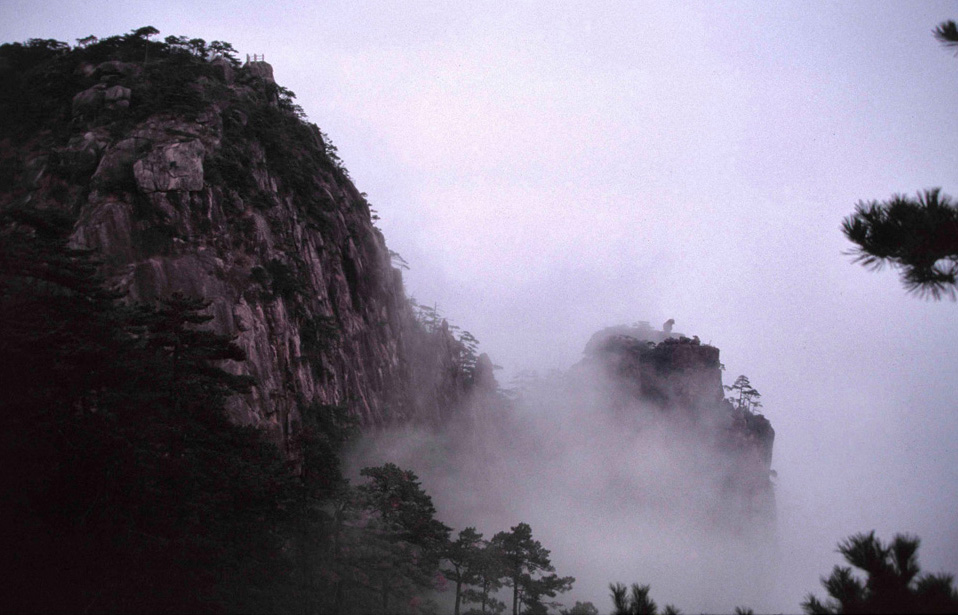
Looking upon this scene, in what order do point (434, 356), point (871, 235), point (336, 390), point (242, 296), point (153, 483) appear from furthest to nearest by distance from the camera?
point (434, 356), point (336, 390), point (242, 296), point (153, 483), point (871, 235)

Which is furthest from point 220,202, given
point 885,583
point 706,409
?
point 706,409

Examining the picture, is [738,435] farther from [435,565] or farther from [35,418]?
[35,418]

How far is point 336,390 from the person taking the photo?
120ft

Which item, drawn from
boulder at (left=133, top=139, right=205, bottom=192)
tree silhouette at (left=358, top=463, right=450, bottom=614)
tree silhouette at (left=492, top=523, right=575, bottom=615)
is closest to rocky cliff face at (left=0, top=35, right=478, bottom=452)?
boulder at (left=133, top=139, right=205, bottom=192)

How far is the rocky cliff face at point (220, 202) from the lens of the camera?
2691 centimetres

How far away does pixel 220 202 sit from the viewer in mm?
30656

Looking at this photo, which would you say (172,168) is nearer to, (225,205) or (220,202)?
(220,202)

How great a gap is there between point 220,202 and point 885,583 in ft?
109

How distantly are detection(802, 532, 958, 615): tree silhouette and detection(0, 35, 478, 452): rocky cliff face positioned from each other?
2055 centimetres

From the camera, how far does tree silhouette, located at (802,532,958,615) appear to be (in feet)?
17.4

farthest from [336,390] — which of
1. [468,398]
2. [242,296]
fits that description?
[468,398]

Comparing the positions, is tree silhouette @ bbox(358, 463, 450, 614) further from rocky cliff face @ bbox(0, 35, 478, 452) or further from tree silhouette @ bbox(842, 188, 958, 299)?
tree silhouette @ bbox(842, 188, 958, 299)

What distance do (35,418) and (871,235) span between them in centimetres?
1652

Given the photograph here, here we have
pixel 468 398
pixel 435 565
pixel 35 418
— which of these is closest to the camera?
pixel 35 418
